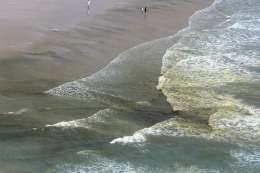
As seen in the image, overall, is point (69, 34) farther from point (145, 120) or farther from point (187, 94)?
point (145, 120)

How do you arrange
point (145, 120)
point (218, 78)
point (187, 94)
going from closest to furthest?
point (145, 120)
point (187, 94)
point (218, 78)

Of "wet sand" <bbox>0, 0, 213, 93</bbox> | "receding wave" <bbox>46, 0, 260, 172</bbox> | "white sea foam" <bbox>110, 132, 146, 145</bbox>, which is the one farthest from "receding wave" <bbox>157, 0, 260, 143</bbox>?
"wet sand" <bbox>0, 0, 213, 93</bbox>

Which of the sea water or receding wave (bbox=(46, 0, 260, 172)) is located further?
receding wave (bbox=(46, 0, 260, 172))

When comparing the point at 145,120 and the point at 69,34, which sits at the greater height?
the point at 69,34

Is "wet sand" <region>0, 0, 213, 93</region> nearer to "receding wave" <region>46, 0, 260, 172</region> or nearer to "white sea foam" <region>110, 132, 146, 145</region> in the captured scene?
"receding wave" <region>46, 0, 260, 172</region>

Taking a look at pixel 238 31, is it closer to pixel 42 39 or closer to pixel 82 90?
pixel 42 39

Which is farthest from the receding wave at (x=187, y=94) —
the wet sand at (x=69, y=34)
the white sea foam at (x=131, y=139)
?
the wet sand at (x=69, y=34)

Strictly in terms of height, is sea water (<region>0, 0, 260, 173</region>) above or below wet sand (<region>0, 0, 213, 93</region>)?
below

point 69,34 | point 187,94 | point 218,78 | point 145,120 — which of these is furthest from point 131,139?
point 69,34
